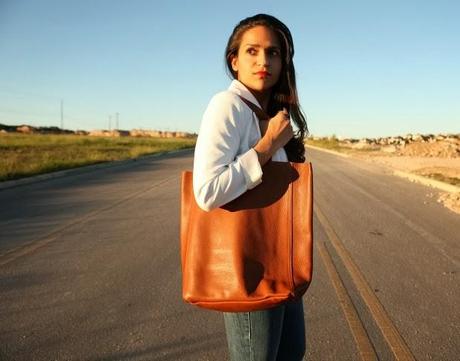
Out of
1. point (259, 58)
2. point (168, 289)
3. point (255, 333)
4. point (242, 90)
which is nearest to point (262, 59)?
point (259, 58)

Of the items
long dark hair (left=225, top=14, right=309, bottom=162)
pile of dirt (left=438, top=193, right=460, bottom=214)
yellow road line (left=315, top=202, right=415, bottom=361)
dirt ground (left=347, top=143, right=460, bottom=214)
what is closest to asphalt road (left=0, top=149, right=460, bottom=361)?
yellow road line (left=315, top=202, right=415, bottom=361)

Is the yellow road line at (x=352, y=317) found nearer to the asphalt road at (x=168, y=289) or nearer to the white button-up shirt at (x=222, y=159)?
the asphalt road at (x=168, y=289)

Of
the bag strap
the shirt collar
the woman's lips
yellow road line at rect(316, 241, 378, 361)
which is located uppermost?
the woman's lips

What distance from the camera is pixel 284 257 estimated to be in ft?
5.40

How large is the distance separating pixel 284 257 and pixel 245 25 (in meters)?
0.95

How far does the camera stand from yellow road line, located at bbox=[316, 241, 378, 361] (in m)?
3.58

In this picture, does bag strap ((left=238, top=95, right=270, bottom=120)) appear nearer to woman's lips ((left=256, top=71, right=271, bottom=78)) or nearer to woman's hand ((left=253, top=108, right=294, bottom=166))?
woman's hand ((left=253, top=108, right=294, bottom=166))

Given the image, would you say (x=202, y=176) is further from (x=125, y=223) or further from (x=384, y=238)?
(x=125, y=223)

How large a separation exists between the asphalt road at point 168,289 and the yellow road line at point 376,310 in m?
0.01

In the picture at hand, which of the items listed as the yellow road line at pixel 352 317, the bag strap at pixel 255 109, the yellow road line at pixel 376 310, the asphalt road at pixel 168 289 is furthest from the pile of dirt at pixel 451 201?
the bag strap at pixel 255 109

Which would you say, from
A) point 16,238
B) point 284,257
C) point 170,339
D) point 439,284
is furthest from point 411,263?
point 16,238

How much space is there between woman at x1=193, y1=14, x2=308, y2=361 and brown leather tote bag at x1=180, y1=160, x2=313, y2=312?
67mm

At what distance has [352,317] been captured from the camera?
4277 mm

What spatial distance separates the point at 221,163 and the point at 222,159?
0.05 ft
